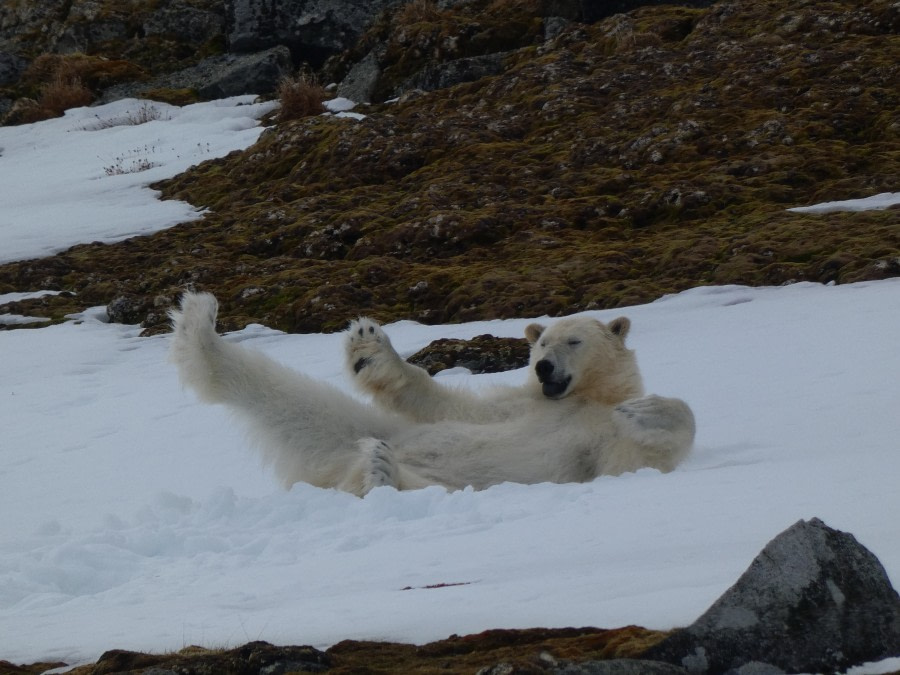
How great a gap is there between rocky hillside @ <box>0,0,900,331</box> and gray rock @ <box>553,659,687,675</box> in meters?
7.63

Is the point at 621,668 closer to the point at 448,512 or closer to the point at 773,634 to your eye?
the point at 773,634

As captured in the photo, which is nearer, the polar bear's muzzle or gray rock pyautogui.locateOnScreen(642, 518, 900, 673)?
gray rock pyautogui.locateOnScreen(642, 518, 900, 673)

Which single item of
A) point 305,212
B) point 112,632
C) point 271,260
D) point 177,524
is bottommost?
point 112,632

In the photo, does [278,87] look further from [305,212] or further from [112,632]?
[112,632]

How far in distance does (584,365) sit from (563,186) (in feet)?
26.8

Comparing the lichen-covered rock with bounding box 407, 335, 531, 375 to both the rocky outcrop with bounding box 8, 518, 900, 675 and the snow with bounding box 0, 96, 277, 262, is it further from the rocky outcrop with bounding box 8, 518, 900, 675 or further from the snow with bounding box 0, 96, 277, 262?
the snow with bounding box 0, 96, 277, 262

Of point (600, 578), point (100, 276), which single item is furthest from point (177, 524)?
point (100, 276)

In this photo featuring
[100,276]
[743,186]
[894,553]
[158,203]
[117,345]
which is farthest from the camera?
[158,203]

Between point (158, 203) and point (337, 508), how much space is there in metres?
14.0

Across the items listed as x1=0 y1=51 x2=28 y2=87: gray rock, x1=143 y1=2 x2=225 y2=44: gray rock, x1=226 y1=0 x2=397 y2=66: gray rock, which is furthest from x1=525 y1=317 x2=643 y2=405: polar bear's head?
x1=0 y1=51 x2=28 y2=87: gray rock

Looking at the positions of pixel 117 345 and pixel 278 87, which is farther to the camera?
pixel 278 87

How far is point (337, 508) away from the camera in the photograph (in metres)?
4.70

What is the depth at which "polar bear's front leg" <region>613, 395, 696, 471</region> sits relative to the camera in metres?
5.23

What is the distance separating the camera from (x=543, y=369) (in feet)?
19.6
